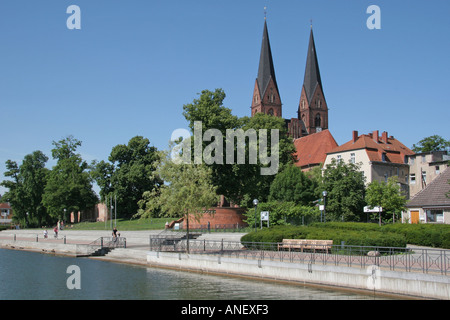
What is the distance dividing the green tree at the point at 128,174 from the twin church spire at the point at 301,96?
38.1 metres

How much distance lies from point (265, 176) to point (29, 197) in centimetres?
5201

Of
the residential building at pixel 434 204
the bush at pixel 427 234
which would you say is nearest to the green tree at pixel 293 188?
the residential building at pixel 434 204

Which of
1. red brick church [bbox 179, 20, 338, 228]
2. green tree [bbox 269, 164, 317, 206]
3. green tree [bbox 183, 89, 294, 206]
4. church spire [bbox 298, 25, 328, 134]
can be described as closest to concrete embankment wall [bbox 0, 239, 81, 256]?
green tree [bbox 183, 89, 294, 206]

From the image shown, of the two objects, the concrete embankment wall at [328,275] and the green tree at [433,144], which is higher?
the green tree at [433,144]

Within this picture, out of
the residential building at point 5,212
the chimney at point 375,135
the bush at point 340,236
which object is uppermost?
the chimney at point 375,135

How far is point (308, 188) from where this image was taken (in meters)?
49.9

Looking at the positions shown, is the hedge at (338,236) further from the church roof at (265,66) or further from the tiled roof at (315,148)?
the church roof at (265,66)

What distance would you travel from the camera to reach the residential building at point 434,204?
36188mm

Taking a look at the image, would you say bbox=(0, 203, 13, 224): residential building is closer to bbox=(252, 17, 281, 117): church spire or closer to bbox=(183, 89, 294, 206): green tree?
bbox=(252, 17, 281, 117): church spire

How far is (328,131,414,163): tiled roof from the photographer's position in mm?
58906

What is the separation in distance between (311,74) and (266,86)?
11.9m

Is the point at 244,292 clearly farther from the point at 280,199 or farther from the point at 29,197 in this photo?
the point at 29,197

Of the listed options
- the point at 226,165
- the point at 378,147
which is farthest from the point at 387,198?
the point at 378,147
